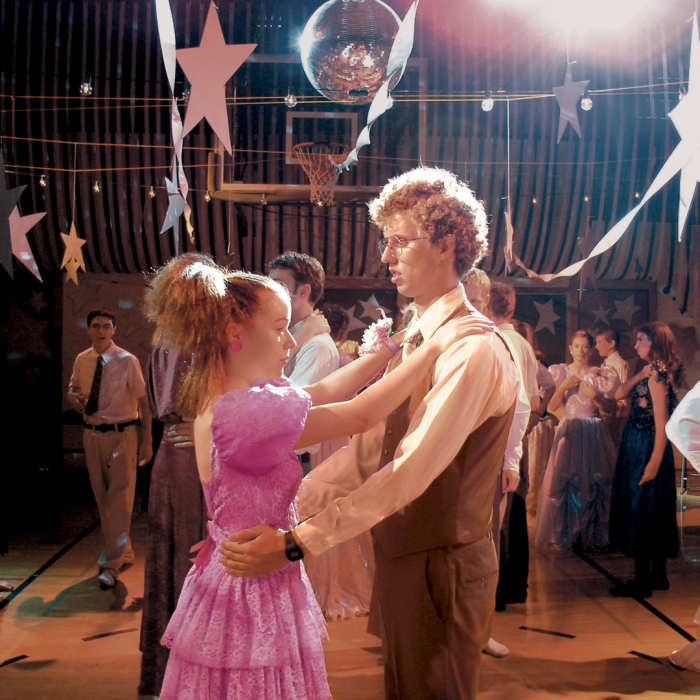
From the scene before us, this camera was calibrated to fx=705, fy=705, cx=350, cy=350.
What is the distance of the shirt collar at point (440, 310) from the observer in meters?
1.83

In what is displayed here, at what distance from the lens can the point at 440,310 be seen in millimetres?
1837

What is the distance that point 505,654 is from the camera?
3287 mm

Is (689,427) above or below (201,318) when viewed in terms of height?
below

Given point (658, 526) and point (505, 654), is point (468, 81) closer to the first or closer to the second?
point (658, 526)

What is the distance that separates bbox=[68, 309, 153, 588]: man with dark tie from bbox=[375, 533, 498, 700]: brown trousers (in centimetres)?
309

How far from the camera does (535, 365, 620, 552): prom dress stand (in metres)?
5.10

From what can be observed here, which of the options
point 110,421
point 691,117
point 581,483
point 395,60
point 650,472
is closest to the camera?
point 691,117

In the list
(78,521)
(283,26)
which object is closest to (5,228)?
(78,521)

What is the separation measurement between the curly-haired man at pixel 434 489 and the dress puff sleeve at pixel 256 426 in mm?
162

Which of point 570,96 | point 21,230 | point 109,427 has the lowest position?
point 109,427

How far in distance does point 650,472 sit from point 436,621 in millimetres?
2977

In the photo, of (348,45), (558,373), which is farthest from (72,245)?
(558,373)

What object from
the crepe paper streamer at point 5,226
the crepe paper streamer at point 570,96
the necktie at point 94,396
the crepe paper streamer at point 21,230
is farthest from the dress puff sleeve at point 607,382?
the crepe paper streamer at point 5,226

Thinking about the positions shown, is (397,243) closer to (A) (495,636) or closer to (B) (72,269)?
(A) (495,636)
